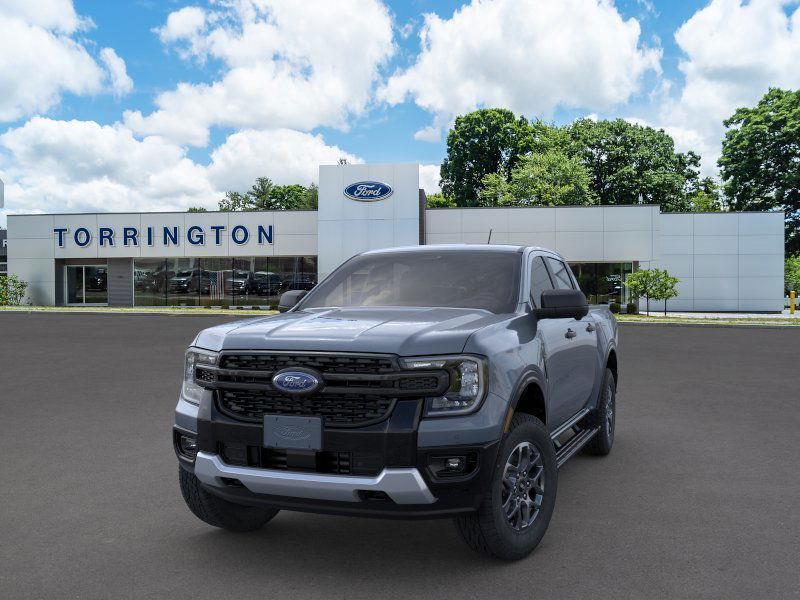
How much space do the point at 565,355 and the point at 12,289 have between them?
44.0 m

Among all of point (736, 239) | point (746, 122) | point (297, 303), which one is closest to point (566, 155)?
point (746, 122)

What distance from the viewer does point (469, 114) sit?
6731 centimetres

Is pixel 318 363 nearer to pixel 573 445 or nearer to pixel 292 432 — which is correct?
pixel 292 432

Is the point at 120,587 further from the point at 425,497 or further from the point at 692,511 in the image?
the point at 692,511

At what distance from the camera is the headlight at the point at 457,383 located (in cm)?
348

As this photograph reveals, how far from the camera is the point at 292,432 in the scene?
355 centimetres

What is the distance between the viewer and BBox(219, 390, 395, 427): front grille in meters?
3.49

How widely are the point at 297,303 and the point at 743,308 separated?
124 ft

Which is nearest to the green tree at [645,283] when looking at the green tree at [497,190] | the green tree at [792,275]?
the green tree at [497,190]

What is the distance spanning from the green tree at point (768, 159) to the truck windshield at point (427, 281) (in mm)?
47890

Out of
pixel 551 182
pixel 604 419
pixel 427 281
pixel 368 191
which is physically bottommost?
pixel 604 419

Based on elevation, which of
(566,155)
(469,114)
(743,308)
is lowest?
(743,308)

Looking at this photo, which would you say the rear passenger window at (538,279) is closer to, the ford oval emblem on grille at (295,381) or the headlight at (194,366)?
the ford oval emblem on grille at (295,381)

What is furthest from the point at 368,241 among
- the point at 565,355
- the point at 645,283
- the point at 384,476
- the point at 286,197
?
the point at 286,197
